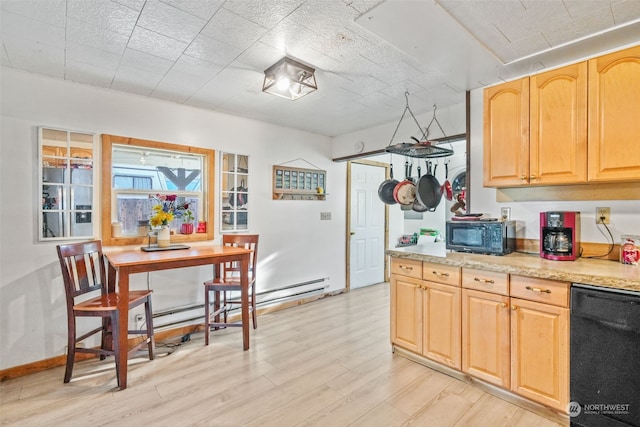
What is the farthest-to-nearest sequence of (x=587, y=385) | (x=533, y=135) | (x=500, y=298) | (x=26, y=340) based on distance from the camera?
(x=26, y=340)
(x=533, y=135)
(x=500, y=298)
(x=587, y=385)

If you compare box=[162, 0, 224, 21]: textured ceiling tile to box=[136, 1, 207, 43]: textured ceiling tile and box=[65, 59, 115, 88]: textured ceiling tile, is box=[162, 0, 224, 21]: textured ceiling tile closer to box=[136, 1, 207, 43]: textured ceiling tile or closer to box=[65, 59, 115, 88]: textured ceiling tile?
box=[136, 1, 207, 43]: textured ceiling tile

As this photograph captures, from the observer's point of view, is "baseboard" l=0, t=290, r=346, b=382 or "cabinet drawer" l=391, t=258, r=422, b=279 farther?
"cabinet drawer" l=391, t=258, r=422, b=279

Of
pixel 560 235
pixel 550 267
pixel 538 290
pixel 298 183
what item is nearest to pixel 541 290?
pixel 538 290

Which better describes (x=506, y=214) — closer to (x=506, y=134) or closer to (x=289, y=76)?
(x=506, y=134)

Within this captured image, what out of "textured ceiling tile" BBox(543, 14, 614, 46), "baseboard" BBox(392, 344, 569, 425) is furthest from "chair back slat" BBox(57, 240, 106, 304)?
"textured ceiling tile" BBox(543, 14, 614, 46)

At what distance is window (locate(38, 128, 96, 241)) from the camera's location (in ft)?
8.09

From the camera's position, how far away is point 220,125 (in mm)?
3432

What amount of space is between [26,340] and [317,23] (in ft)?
10.5

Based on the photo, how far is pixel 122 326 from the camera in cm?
220

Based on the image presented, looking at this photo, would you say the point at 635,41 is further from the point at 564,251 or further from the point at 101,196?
the point at 101,196

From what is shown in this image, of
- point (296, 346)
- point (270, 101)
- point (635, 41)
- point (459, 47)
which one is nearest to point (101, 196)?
point (270, 101)

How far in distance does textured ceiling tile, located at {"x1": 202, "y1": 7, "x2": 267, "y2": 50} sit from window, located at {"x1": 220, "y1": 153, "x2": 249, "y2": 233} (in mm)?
1672

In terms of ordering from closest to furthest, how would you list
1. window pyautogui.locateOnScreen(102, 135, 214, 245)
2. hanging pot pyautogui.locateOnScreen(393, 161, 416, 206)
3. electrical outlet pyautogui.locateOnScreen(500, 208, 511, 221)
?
1. electrical outlet pyautogui.locateOnScreen(500, 208, 511, 221)
2. window pyautogui.locateOnScreen(102, 135, 214, 245)
3. hanging pot pyautogui.locateOnScreen(393, 161, 416, 206)

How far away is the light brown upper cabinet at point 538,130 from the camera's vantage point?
201 cm
